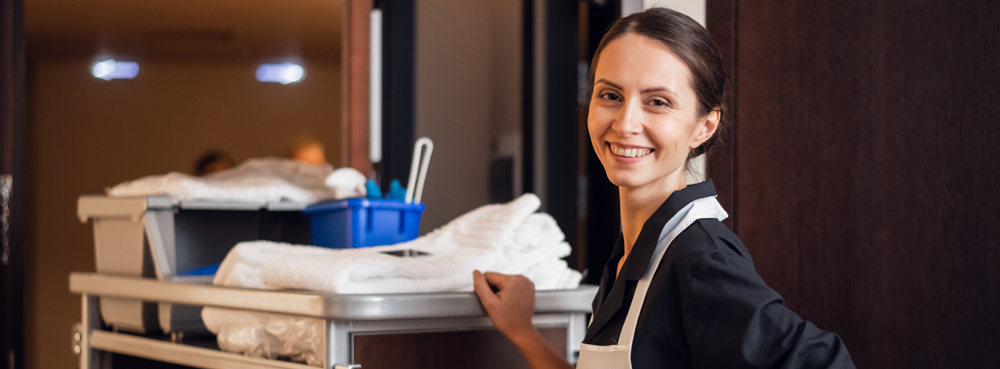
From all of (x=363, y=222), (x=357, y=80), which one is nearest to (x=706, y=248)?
(x=363, y=222)

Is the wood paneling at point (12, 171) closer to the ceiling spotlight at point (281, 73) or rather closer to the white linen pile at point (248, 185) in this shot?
the white linen pile at point (248, 185)

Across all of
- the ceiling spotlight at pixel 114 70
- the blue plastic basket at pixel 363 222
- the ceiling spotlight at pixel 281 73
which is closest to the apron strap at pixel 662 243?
the blue plastic basket at pixel 363 222

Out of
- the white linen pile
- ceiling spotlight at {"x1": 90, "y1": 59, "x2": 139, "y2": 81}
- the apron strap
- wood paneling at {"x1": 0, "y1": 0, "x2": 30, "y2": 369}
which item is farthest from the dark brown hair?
ceiling spotlight at {"x1": 90, "y1": 59, "x2": 139, "y2": 81}

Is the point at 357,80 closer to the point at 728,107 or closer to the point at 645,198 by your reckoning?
the point at 728,107

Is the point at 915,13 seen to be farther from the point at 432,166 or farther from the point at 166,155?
the point at 166,155

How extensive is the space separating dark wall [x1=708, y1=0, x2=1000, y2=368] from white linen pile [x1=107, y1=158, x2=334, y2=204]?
0.71 metres

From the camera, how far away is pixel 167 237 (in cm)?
126

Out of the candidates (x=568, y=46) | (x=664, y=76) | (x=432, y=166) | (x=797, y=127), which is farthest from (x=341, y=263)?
(x=432, y=166)

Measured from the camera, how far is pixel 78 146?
5770 mm

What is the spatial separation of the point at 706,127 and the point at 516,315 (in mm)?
321

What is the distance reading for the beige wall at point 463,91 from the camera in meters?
1.67

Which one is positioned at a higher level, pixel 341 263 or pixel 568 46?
pixel 568 46

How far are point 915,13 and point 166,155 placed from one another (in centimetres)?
585

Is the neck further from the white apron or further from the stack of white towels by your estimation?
the stack of white towels
